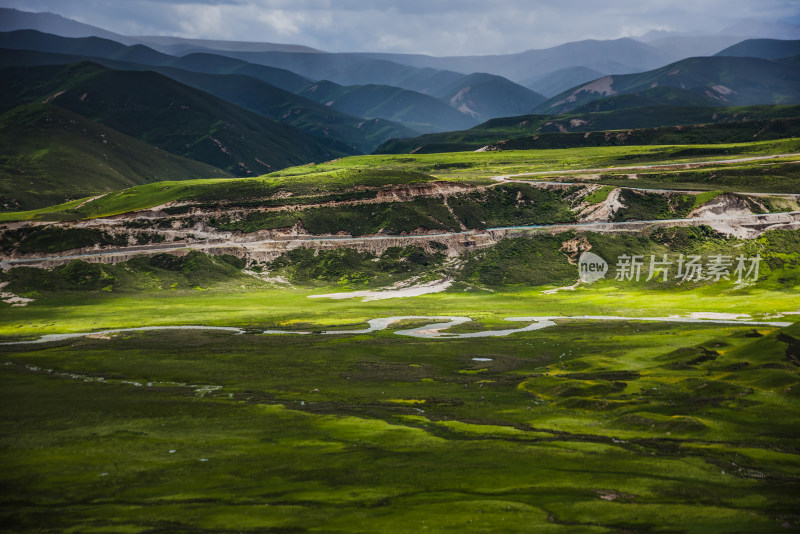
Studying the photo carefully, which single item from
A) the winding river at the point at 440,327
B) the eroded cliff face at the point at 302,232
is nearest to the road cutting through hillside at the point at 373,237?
the eroded cliff face at the point at 302,232

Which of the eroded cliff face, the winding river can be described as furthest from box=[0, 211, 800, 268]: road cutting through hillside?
the winding river

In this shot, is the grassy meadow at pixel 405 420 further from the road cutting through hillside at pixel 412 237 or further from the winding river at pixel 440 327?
the road cutting through hillside at pixel 412 237

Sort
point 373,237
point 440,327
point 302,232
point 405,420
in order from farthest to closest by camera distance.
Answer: point 302,232, point 373,237, point 440,327, point 405,420

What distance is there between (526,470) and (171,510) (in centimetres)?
2764

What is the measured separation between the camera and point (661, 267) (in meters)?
165

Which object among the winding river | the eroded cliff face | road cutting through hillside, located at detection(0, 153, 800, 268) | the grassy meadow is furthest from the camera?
the eroded cliff face

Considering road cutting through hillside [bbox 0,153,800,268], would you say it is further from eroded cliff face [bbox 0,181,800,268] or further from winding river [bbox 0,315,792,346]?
winding river [bbox 0,315,792,346]

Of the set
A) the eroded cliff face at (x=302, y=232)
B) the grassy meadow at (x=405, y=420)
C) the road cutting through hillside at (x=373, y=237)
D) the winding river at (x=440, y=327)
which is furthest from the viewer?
the eroded cliff face at (x=302, y=232)

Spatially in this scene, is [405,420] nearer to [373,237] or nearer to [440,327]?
[440,327]

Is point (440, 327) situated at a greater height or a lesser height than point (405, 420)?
lesser

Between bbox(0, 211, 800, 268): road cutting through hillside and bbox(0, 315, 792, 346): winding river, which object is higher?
bbox(0, 211, 800, 268): road cutting through hillside

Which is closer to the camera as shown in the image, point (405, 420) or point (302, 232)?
point (405, 420)

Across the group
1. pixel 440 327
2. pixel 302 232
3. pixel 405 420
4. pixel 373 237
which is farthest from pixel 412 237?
pixel 405 420

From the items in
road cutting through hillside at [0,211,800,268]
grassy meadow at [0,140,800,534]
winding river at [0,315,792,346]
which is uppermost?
road cutting through hillside at [0,211,800,268]
